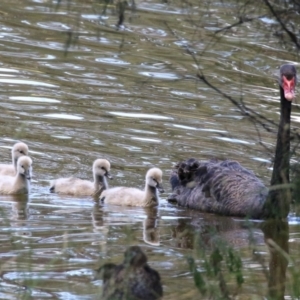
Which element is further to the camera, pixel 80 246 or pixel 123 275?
pixel 80 246

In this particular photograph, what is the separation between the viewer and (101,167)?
9930 millimetres

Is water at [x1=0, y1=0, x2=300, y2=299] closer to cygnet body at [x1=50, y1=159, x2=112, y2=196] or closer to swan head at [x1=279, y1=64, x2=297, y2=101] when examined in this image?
cygnet body at [x1=50, y1=159, x2=112, y2=196]

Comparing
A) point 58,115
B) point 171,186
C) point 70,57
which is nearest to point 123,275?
point 171,186

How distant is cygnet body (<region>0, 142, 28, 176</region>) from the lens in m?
10.1

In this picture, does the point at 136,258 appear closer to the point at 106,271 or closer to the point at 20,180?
the point at 106,271

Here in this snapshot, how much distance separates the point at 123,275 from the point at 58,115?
658 centimetres

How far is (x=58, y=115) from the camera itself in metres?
12.1

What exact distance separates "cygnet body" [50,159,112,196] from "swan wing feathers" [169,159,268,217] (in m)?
0.72

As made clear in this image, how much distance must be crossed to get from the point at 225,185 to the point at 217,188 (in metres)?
0.08

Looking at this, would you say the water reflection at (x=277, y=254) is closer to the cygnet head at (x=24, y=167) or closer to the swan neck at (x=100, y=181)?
the swan neck at (x=100, y=181)

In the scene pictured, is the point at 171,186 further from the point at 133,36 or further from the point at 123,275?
the point at 133,36

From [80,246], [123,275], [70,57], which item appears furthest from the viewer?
[70,57]

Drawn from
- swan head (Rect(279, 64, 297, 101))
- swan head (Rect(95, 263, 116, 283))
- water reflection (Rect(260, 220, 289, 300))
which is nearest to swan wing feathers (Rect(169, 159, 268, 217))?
water reflection (Rect(260, 220, 289, 300))

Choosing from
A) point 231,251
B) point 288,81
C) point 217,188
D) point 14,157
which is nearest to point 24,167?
point 14,157
